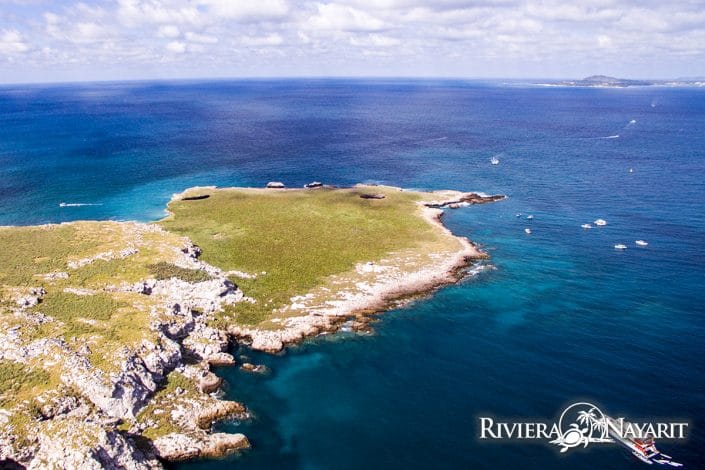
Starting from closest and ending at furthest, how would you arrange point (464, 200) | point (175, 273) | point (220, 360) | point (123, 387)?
point (123, 387), point (220, 360), point (175, 273), point (464, 200)

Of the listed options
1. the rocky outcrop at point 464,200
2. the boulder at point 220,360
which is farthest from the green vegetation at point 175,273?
the rocky outcrop at point 464,200

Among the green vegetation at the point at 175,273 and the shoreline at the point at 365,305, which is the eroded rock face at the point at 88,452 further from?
the green vegetation at the point at 175,273

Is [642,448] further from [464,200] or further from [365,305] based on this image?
[464,200]

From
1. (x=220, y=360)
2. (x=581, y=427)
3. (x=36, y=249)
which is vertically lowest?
(x=581, y=427)

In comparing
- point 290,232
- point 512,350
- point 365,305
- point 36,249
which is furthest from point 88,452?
point 290,232

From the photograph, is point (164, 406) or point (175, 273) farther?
point (175, 273)

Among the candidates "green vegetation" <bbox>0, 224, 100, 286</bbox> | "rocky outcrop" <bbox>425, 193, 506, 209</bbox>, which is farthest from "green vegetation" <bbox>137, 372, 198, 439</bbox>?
"rocky outcrop" <bbox>425, 193, 506, 209</bbox>

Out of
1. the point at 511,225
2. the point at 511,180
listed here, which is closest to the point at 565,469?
the point at 511,225
